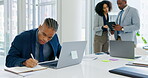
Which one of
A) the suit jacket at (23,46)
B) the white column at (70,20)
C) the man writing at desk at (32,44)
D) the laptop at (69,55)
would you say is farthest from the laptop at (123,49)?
the white column at (70,20)

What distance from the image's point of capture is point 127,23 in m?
2.72

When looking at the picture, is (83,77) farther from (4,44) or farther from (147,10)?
(147,10)

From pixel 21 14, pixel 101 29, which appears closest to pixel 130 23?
pixel 101 29

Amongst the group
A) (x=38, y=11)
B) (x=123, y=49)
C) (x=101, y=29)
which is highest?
(x=38, y=11)

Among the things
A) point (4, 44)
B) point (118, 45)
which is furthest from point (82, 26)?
point (118, 45)

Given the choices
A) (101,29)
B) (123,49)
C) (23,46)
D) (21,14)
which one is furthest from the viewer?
(21,14)

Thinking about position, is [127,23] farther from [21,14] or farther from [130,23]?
[21,14]

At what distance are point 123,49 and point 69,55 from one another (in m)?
0.78

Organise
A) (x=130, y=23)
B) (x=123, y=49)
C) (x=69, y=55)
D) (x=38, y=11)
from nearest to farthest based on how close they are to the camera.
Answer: (x=69, y=55) → (x=123, y=49) → (x=130, y=23) → (x=38, y=11)

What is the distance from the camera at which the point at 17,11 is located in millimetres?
3234

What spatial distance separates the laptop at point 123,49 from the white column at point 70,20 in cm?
185

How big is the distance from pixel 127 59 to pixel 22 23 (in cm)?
211

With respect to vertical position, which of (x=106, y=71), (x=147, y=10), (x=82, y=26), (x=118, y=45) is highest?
(x=147, y=10)

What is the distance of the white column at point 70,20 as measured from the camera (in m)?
3.78
